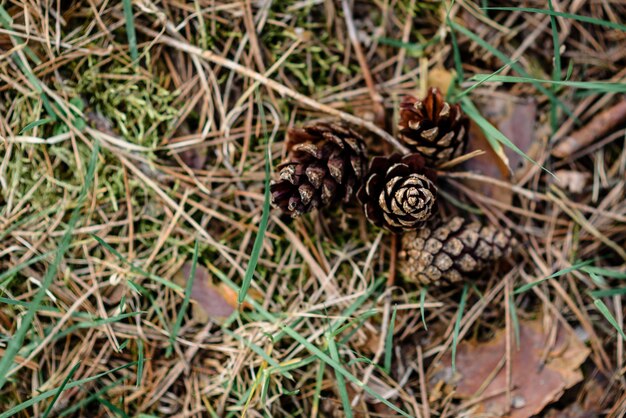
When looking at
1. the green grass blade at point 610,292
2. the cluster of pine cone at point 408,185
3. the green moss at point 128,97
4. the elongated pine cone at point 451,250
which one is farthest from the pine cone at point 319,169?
the green grass blade at point 610,292

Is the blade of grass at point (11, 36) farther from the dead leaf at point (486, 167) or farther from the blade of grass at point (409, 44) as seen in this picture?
the dead leaf at point (486, 167)

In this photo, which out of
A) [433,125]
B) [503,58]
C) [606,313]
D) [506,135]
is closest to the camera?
[606,313]

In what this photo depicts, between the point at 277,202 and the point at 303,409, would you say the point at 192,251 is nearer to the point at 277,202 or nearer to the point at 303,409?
the point at 277,202

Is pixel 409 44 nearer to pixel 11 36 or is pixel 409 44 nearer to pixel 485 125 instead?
pixel 485 125

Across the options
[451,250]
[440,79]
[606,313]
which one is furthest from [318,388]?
[440,79]

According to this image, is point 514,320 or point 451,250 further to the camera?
point 514,320

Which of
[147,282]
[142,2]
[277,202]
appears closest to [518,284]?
[277,202]
